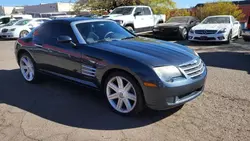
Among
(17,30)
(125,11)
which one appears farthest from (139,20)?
(17,30)

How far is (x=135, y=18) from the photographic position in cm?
1370

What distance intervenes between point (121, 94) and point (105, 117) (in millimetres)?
451

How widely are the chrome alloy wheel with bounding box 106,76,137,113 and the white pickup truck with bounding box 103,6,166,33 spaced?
9014 mm

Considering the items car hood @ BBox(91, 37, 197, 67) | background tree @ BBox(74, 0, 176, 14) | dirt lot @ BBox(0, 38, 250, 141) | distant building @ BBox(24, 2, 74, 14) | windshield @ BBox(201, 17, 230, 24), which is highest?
distant building @ BBox(24, 2, 74, 14)

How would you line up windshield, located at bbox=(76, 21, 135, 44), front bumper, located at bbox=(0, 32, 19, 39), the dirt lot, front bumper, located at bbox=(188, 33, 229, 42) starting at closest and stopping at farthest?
the dirt lot → windshield, located at bbox=(76, 21, 135, 44) → front bumper, located at bbox=(188, 33, 229, 42) → front bumper, located at bbox=(0, 32, 19, 39)

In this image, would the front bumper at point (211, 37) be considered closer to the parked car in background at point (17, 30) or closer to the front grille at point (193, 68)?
the front grille at point (193, 68)

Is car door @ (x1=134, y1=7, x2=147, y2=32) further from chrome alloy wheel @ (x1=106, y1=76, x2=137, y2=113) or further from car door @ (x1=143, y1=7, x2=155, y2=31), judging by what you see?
chrome alloy wheel @ (x1=106, y1=76, x2=137, y2=113)

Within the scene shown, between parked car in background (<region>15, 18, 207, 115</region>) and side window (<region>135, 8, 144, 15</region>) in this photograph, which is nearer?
parked car in background (<region>15, 18, 207, 115</region>)

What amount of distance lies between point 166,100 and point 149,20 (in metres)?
11.8

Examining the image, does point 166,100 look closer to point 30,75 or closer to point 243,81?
point 243,81

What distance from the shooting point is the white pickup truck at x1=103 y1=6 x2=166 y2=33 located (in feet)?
42.9

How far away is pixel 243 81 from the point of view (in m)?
5.60

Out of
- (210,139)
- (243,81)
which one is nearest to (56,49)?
(210,139)

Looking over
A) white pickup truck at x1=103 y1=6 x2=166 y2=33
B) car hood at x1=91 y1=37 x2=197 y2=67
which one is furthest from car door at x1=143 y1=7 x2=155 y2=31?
car hood at x1=91 y1=37 x2=197 y2=67
